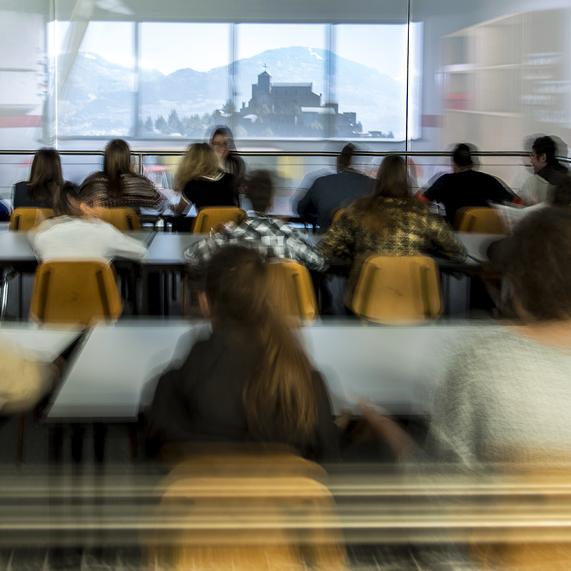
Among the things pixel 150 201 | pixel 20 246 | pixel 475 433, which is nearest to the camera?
pixel 475 433

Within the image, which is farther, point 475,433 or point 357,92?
point 357,92

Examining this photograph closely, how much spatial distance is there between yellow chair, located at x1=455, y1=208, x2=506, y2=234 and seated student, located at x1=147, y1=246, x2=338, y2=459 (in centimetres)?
364

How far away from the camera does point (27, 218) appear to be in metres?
5.55

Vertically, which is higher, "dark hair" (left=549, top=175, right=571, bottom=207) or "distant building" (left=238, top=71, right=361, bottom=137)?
"distant building" (left=238, top=71, right=361, bottom=137)

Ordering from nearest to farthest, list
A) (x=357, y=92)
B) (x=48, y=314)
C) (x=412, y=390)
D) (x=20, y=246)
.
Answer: (x=412, y=390) → (x=48, y=314) → (x=20, y=246) → (x=357, y=92)

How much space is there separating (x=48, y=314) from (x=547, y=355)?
2.56 m

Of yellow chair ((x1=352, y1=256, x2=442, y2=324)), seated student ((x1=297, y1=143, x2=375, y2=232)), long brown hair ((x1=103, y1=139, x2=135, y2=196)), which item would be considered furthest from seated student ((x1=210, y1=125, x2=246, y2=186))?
yellow chair ((x1=352, y1=256, x2=442, y2=324))

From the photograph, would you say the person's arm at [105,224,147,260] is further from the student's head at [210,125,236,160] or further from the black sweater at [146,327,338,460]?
the student's head at [210,125,236,160]

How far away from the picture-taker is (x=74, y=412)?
192 cm

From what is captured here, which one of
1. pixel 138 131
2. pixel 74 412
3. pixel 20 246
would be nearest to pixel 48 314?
pixel 20 246

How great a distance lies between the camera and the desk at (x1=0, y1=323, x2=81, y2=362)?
241cm

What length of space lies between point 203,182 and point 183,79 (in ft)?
15.0

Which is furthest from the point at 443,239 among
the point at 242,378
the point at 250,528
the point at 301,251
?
the point at 250,528

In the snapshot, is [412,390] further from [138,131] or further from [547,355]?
[138,131]
